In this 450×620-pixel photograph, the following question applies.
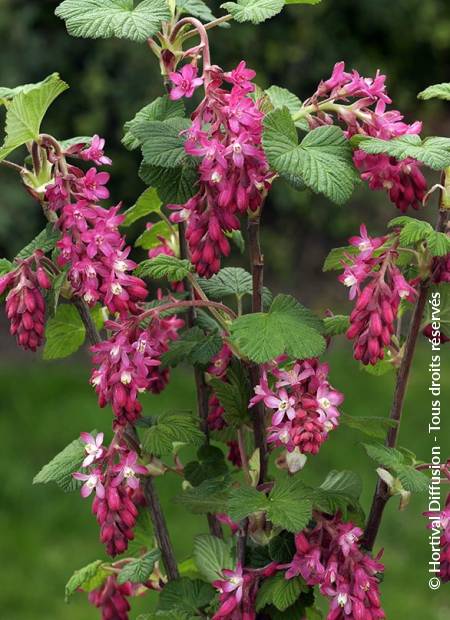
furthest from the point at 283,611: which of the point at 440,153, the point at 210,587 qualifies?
the point at 440,153

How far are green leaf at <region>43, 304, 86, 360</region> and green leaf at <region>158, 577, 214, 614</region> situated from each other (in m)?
0.39

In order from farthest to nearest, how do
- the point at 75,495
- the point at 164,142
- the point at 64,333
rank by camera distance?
the point at 75,495, the point at 64,333, the point at 164,142

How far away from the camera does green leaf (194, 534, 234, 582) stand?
1710mm

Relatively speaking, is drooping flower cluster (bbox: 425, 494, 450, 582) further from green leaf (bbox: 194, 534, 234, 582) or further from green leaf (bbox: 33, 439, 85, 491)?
green leaf (bbox: 33, 439, 85, 491)

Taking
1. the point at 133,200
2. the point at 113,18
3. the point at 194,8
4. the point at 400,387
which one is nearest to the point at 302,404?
the point at 400,387

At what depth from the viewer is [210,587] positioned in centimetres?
170

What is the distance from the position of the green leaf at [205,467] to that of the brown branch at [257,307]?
0.09 metres

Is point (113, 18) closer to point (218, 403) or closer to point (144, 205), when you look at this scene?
point (144, 205)

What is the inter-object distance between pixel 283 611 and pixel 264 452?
22cm

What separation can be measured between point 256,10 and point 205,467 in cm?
66

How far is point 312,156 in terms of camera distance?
1422mm

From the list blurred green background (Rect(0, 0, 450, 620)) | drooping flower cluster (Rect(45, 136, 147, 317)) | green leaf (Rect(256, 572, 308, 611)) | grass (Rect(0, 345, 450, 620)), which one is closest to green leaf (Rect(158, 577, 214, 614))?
green leaf (Rect(256, 572, 308, 611))

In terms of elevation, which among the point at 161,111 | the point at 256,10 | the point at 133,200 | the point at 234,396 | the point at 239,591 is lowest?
the point at 133,200

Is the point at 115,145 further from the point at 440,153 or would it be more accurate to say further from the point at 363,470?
the point at 440,153
